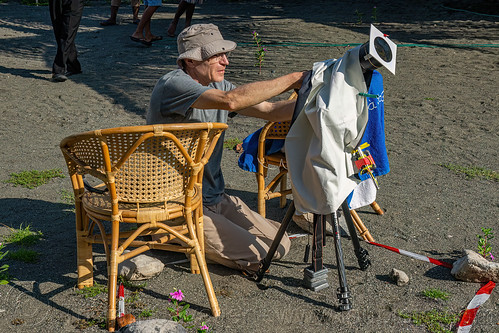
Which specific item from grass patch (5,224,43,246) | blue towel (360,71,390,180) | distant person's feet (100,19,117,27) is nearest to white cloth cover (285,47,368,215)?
blue towel (360,71,390,180)

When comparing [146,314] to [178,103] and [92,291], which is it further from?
[178,103]

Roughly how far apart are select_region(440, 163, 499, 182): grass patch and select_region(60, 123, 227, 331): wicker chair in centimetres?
318

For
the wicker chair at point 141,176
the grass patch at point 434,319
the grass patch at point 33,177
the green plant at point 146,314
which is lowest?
the grass patch at point 33,177

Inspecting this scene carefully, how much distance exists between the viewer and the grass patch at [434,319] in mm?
3092

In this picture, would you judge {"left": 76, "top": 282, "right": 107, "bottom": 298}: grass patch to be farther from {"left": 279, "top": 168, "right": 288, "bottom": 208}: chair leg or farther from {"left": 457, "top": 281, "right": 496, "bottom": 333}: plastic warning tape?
{"left": 457, "top": 281, "right": 496, "bottom": 333}: plastic warning tape

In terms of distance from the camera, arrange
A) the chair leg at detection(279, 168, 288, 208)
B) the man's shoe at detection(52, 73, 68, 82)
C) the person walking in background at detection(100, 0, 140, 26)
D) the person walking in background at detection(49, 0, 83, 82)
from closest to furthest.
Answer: the chair leg at detection(279, 168, 288, 208) < the person walking in background at detection(49, 0, 83, 82) < the man's shoe at detection(52, 73, 68, 82) < the person walking in background at detection(100, 0, 140, 26)

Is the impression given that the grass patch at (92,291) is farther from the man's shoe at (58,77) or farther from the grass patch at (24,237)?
the man's shoe at (58,77)

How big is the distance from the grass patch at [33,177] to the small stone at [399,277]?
3173 mm

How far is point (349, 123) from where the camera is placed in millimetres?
2902

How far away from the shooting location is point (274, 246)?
3443 millimetres

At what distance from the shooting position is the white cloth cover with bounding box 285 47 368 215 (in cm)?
286

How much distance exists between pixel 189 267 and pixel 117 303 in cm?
63

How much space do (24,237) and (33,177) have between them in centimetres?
136

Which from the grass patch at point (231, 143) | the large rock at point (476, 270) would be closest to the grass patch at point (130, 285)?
the large rock at point (476, 270)
